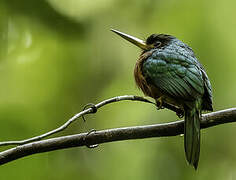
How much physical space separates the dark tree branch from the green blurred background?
3.71 ft

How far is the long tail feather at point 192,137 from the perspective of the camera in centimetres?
218

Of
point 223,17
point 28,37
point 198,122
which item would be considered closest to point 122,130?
point 198,122

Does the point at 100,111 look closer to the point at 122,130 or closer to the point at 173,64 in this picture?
the point at 173,64

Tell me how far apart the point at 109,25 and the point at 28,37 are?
28.9 inches

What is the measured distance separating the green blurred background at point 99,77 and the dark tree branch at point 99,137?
1.13m

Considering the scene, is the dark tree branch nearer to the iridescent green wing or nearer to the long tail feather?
the long tail feather

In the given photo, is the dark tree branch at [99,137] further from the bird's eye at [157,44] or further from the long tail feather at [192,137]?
the bird's eye at [157,44]

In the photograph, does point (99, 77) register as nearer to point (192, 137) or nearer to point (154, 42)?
point (154, 42)

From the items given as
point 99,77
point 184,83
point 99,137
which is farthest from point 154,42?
point 99,137

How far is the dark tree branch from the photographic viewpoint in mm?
1930

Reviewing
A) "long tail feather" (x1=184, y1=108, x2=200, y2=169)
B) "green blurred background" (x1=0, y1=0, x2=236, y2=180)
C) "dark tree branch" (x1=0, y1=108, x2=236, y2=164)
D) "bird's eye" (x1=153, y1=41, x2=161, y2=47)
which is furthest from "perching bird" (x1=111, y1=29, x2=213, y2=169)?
"green blurred background" (x1=0, y1=0, x2=236, y2=180)

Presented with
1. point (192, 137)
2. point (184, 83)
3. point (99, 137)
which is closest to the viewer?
point (99, 137)

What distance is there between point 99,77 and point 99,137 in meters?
2.27

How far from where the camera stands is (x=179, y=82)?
2.62m
